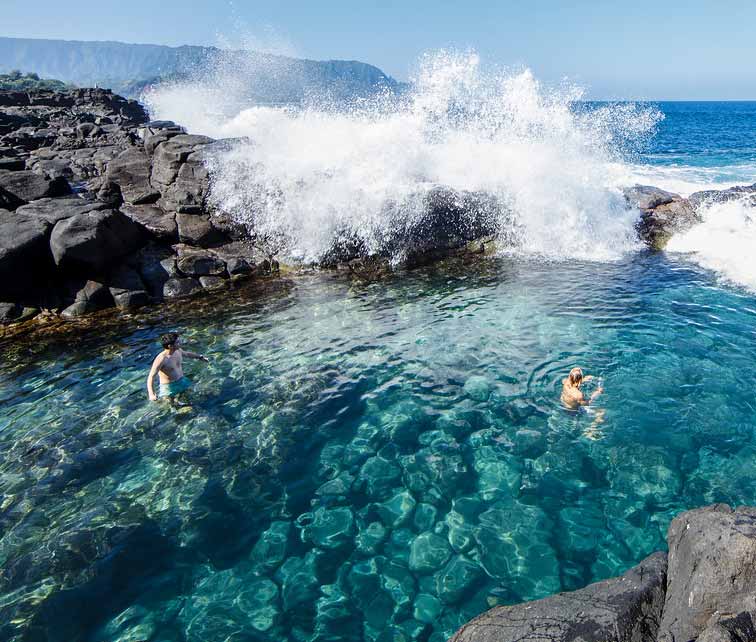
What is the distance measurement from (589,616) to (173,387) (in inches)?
289

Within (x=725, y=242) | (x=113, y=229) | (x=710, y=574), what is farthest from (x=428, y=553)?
(x=725, y=242)

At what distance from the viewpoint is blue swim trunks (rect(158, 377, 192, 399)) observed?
8.50 meters

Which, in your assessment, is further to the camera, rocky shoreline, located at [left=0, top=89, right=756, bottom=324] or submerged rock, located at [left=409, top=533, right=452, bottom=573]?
rocky shoreline, located at [left=0, top=89, right=756, bottom=324]

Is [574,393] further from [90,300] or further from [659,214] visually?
[659,214]

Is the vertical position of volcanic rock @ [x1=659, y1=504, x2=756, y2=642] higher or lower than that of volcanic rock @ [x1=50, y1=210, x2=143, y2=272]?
lower

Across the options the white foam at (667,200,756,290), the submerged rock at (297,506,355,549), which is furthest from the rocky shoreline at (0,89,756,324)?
the submerged rock at (297,506,355,549)

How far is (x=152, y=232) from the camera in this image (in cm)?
1585

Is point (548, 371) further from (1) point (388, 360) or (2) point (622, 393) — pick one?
(1) point (388, 360)

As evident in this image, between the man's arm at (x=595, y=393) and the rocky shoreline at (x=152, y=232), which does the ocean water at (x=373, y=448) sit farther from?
the rocky shoreline at (x=152, y=232)

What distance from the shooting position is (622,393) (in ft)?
26.1

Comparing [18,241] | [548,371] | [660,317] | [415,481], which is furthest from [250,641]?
[18,241]

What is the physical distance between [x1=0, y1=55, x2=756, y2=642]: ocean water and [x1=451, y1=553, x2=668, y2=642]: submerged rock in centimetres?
→ 95

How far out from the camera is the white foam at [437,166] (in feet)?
54.0

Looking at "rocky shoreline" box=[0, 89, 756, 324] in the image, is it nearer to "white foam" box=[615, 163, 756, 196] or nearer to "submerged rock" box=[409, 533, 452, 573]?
"white foam" box=[615, 163, 756, 196]
